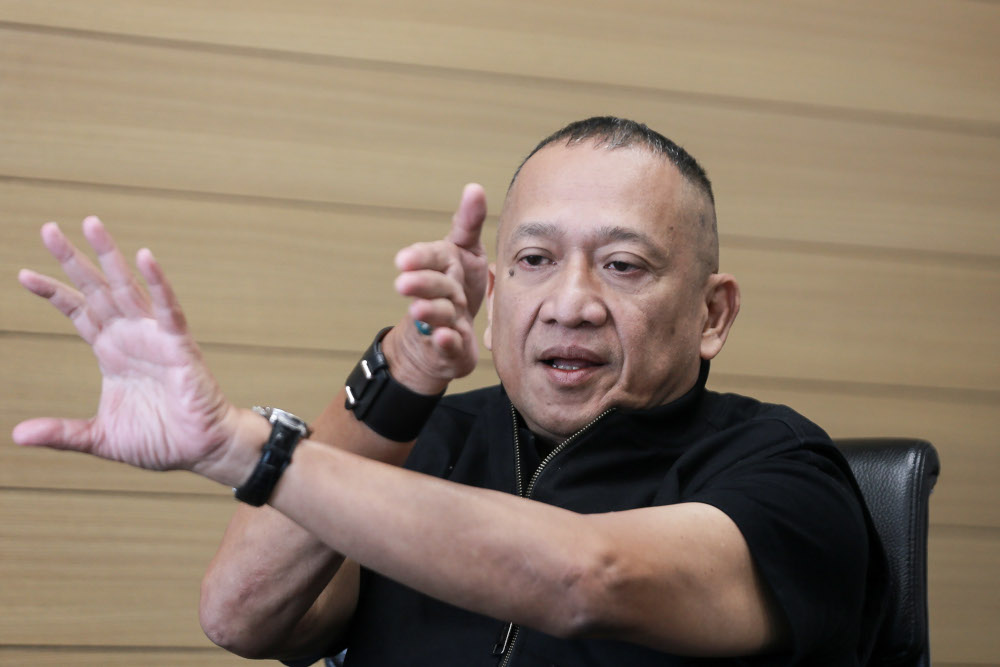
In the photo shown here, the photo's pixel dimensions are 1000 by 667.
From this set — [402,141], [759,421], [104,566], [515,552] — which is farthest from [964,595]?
[104,566]

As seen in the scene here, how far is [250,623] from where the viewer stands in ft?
4.08

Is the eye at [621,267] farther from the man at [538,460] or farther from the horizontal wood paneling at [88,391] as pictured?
the horizontal wood paneling at [88,391]

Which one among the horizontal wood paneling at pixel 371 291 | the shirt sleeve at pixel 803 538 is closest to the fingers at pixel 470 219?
the shirt sleeve at pixel 803 538

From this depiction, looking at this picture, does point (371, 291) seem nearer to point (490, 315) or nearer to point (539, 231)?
point (490, 315)

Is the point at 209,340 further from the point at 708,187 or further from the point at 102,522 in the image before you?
the point at 708,187

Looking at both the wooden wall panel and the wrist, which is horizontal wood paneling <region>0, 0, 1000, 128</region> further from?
the wrist

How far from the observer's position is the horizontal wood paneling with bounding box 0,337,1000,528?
193 cm

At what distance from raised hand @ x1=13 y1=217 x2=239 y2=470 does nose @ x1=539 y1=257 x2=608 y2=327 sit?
473 mm

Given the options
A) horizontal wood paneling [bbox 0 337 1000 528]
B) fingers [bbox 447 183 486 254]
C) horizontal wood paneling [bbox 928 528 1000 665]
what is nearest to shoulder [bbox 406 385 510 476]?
fingers [bbox 447 183 486 254]

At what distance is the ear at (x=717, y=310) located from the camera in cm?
138

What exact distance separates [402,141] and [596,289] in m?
0.91

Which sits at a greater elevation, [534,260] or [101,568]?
[534,260]

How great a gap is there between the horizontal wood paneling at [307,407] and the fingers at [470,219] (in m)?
1.02

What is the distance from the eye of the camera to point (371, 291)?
205 centimetres
